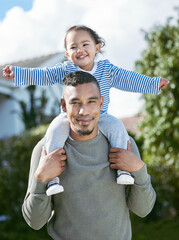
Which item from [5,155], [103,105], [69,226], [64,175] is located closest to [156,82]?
[103,105]

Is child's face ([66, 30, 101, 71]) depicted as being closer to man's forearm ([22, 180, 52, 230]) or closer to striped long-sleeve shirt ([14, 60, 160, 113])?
striped long-sleeve shirt ([14, 60, 160, 113])

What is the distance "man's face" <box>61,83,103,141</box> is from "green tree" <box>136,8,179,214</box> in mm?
4432

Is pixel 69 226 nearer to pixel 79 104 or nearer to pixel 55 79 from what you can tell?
pixel 79 104

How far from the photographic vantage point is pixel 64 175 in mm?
2416

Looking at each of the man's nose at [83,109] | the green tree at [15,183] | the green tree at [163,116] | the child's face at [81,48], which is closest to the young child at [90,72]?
the child's face at [81,48]

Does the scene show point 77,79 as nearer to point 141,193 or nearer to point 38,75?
point 38,75

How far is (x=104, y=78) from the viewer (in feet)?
8.71

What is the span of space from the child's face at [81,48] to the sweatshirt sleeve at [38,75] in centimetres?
12

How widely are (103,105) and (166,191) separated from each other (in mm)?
5032

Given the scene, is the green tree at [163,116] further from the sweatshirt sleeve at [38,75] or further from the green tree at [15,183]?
the sweatshirt sleeve at [38,75]

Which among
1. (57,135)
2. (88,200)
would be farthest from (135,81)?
(88,200)

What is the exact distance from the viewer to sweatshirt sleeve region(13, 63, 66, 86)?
8.48 ft

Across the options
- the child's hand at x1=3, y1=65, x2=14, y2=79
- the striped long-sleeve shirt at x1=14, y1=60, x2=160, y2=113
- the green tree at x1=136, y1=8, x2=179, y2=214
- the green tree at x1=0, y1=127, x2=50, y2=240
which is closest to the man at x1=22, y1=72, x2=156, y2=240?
the striped long-sleeve shirt at x1=14, y1=60, x2=160, y2=113

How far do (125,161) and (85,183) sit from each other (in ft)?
0.91
